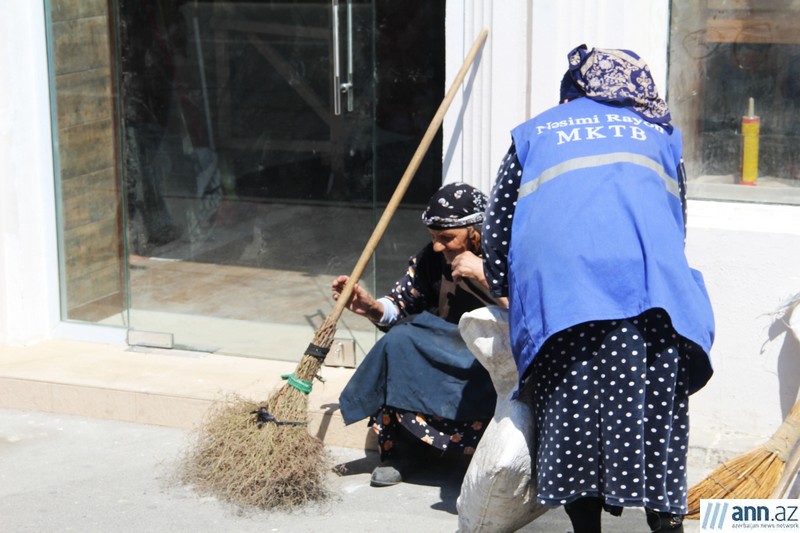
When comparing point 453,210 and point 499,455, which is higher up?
point 453,210

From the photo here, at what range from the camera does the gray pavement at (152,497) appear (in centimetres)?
411

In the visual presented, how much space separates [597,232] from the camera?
316cm

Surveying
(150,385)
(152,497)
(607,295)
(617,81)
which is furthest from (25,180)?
(607,295)

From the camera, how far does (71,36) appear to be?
5.82m

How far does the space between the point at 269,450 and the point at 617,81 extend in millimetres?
1786

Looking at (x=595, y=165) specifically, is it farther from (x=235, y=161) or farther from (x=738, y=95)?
(x=235, y=161)

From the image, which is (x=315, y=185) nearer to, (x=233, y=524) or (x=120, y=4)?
(x=120, y=4)

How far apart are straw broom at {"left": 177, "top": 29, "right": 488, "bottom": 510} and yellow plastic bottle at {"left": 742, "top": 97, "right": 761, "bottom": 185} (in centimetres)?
154

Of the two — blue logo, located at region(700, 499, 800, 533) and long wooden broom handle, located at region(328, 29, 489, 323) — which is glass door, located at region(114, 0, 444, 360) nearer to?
long wooden broom handle, located at region(328, 29, 489, 323)

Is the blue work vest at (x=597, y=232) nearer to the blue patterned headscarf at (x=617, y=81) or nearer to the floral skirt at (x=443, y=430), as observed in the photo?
the blue patterned headscarf at (x=617, y=81)

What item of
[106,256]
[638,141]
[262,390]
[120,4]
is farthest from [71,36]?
[638,141]

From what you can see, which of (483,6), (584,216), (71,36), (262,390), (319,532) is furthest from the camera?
(71,36)

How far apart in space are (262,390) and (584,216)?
2284mm

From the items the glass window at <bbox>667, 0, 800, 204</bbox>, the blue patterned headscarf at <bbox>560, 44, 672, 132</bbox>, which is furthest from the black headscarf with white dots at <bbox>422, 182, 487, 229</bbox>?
the glass window at <bbox>667, 0, 800, 204</bbox>
